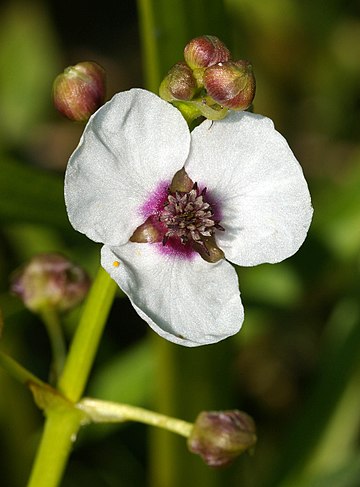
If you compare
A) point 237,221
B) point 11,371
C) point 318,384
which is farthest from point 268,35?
point 11,371

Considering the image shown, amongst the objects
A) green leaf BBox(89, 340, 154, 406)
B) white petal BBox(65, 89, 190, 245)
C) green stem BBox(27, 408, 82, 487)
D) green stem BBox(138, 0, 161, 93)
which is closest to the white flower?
white petal BBox(65, 89, 190, 245)

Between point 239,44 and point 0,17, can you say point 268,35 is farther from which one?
point 0,17

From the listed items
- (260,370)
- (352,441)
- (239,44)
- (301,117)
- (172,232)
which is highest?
(172,232)

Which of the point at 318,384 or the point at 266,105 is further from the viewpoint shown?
the point at 266,105

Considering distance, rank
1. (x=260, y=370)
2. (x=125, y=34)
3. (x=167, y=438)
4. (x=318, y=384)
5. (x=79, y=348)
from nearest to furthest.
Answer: (x=79, y=348)
(x=167, y=438)
(x=318, y=384)
(x=260, y=370)
(x=125, y=34)

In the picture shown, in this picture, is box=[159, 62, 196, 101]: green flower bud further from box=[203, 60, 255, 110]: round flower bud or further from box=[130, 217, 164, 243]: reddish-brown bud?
Answer: box=[130, 217, 164, 243]: reddish-brown bud

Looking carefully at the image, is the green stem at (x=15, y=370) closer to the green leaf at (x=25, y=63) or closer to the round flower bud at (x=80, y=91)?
the round flower bud at (x=80, y=91)
